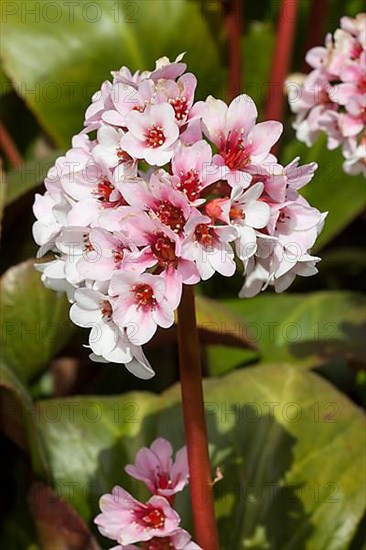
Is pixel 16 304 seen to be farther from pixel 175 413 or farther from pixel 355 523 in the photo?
pixel 355 523

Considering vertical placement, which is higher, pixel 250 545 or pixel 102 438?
pixel 102 438

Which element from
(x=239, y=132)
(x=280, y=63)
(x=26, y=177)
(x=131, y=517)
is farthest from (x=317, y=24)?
(x=131, y=517)

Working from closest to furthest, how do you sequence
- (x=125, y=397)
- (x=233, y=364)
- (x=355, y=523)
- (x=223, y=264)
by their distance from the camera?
(x=223, y=264) < (x=355, y=523) < (x=125, y=397) < (x=233, y=364)

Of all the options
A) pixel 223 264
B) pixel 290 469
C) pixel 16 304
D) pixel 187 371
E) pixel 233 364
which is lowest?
pixel 233 364

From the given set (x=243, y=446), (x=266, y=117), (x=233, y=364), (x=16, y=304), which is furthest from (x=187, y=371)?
(x=266, y=117)

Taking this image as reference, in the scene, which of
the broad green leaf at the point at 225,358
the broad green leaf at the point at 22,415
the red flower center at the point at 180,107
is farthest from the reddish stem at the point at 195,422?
the broad green leaf at the point at 225,358

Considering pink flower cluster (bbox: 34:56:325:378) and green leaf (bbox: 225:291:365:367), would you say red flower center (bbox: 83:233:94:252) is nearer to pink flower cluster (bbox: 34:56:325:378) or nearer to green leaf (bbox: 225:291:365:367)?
pink flower cluster (bbox: 34:56:325:378)

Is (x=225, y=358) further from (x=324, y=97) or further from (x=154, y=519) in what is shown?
(x=154, y=519)
